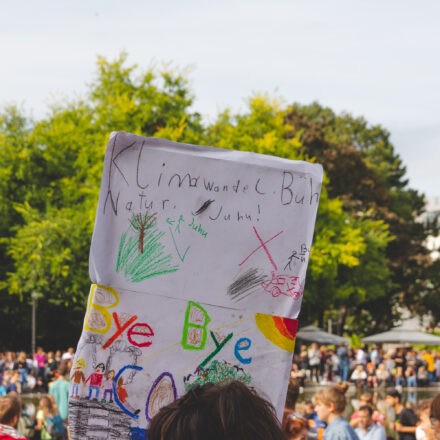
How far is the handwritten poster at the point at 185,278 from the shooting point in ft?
10.5

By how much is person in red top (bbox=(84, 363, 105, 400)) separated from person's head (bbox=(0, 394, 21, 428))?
3023 mm

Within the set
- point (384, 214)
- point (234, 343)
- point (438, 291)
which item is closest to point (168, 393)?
point (234, 343)

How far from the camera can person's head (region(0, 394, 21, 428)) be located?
19.3 ft

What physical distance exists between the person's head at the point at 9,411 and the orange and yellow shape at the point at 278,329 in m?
3.38

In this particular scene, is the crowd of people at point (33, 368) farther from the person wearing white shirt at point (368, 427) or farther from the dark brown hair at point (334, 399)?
the dark brown hair at point (334, 399)

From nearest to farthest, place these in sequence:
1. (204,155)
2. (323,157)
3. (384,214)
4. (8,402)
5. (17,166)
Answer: (204,155), (8,402), (17,166), (323,157), (384,214)

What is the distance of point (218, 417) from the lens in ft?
5.93

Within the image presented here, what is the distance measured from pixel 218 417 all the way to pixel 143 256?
1.58m

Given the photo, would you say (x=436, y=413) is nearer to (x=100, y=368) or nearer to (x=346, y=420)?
(x=100, y=368)

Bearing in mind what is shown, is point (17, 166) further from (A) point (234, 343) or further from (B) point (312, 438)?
(A) point (234, 343)

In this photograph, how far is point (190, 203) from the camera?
3.39m

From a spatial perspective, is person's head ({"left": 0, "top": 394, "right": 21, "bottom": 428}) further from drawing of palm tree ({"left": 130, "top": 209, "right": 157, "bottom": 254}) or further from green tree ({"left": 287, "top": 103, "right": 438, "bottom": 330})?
green tree ({"left": 287, "top": 103, "right": 438, "bottom": 330})

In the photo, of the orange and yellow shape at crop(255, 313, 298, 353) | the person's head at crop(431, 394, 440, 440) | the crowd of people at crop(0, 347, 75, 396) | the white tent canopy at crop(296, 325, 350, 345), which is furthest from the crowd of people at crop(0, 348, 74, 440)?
the white tent canopy at crop(296, 325, 350, 345)

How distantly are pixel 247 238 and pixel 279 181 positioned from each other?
31 cm
